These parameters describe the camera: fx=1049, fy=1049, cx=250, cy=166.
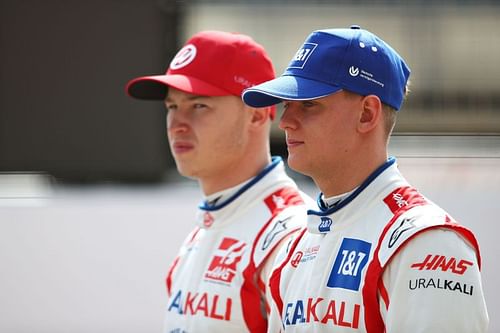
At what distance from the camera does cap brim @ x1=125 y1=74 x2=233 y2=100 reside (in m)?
3.27

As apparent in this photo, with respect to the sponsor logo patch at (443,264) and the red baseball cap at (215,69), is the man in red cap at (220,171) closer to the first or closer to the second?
the red baseball cap at (215,69)

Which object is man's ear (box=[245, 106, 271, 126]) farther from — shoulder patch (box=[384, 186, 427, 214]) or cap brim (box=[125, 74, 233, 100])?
shoulder patch (box=[384, 186, 427, 214])

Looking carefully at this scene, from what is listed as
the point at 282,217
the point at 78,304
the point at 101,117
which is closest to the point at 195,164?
the point at 282,217

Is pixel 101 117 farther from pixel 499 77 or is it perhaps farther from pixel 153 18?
pixel 499 77

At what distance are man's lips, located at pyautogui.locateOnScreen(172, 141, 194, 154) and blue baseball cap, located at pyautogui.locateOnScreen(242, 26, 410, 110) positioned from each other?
0.75 m

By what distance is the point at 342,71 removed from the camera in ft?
8.09

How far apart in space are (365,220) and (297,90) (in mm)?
344

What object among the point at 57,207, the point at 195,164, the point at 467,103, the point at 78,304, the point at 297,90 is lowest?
the point at 78,304

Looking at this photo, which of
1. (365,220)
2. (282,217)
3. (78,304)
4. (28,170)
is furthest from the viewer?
(28,170)

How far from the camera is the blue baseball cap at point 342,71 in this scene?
96.9 inches

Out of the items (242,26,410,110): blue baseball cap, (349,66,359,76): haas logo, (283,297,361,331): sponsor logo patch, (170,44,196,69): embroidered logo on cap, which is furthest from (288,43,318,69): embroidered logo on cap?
(170,44,196,69): embroidered logo on cap

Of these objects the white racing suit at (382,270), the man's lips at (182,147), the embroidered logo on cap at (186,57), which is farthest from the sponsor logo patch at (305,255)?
the embroidered logo on cap at (186,57)

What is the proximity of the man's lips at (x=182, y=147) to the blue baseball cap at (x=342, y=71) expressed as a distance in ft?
2.47

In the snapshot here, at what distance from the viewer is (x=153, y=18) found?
5.94 meters
